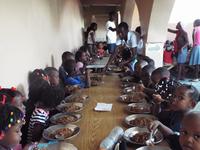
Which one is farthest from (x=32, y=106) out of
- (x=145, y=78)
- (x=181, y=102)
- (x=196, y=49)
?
(x=196, y=49)

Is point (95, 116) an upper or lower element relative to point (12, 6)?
lower

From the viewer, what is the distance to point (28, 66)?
2877 mm

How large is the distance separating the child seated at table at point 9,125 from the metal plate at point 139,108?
1061 millimetres

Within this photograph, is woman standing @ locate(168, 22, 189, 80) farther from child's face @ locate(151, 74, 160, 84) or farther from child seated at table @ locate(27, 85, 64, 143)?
child seated at table @ locate(27, 85, 64, 143)

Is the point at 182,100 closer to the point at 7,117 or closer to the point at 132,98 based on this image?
the point at 132,98

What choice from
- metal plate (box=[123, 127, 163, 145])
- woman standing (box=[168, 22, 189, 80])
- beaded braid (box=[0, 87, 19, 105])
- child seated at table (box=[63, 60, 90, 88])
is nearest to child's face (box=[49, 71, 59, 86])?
child seated at table (box=[63, 60, 90, 88])

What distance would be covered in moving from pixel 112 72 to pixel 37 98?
2.09 metres

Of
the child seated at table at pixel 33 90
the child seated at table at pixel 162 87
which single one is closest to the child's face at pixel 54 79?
the child seated at table at pixel 33 90

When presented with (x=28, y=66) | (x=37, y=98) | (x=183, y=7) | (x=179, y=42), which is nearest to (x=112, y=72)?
(x=28, y=66)

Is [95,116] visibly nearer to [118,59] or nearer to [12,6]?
[12,6]

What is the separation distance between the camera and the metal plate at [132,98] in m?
2.63

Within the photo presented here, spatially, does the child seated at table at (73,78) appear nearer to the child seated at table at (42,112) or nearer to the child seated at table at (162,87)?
the child seated at table at (162,87)

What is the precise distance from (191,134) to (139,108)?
0.96m

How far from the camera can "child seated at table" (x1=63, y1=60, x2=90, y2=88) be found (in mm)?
3387
